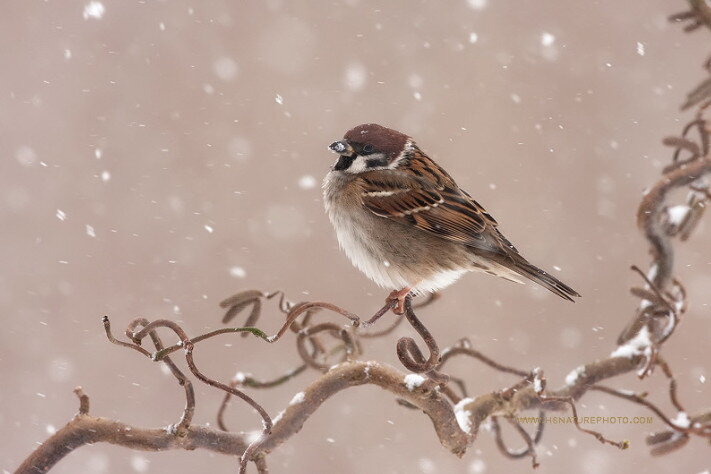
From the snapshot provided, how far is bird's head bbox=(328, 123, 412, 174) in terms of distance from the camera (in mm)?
2494

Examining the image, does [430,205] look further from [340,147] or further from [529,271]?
[340,147]

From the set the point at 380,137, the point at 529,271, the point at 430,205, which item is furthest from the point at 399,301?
the point at 430,205

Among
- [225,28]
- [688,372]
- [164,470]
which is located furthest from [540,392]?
[225,28]

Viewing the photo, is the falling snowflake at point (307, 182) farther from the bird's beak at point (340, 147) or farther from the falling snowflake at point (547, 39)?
the bird's beak at point (340, 147)

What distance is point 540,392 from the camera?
1.81m

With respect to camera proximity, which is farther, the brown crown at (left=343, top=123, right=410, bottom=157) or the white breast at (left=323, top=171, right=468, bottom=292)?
the white breast at (left=323, top=171, right=468, bottom=292)

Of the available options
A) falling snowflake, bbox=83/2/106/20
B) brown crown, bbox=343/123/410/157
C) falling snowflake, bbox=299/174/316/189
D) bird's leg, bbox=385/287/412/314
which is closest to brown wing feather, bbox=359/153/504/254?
brown crown, bbox=343/123/410/157

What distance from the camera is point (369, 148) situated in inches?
108

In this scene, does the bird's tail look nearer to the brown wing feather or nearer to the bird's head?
the brown wing feather

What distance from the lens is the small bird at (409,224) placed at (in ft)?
9.42

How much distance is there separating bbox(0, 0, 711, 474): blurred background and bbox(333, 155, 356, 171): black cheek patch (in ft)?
6.88

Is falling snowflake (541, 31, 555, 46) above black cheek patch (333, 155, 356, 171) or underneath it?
above

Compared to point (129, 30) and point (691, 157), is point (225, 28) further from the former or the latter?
point (691, 157)

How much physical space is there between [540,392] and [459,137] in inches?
183
